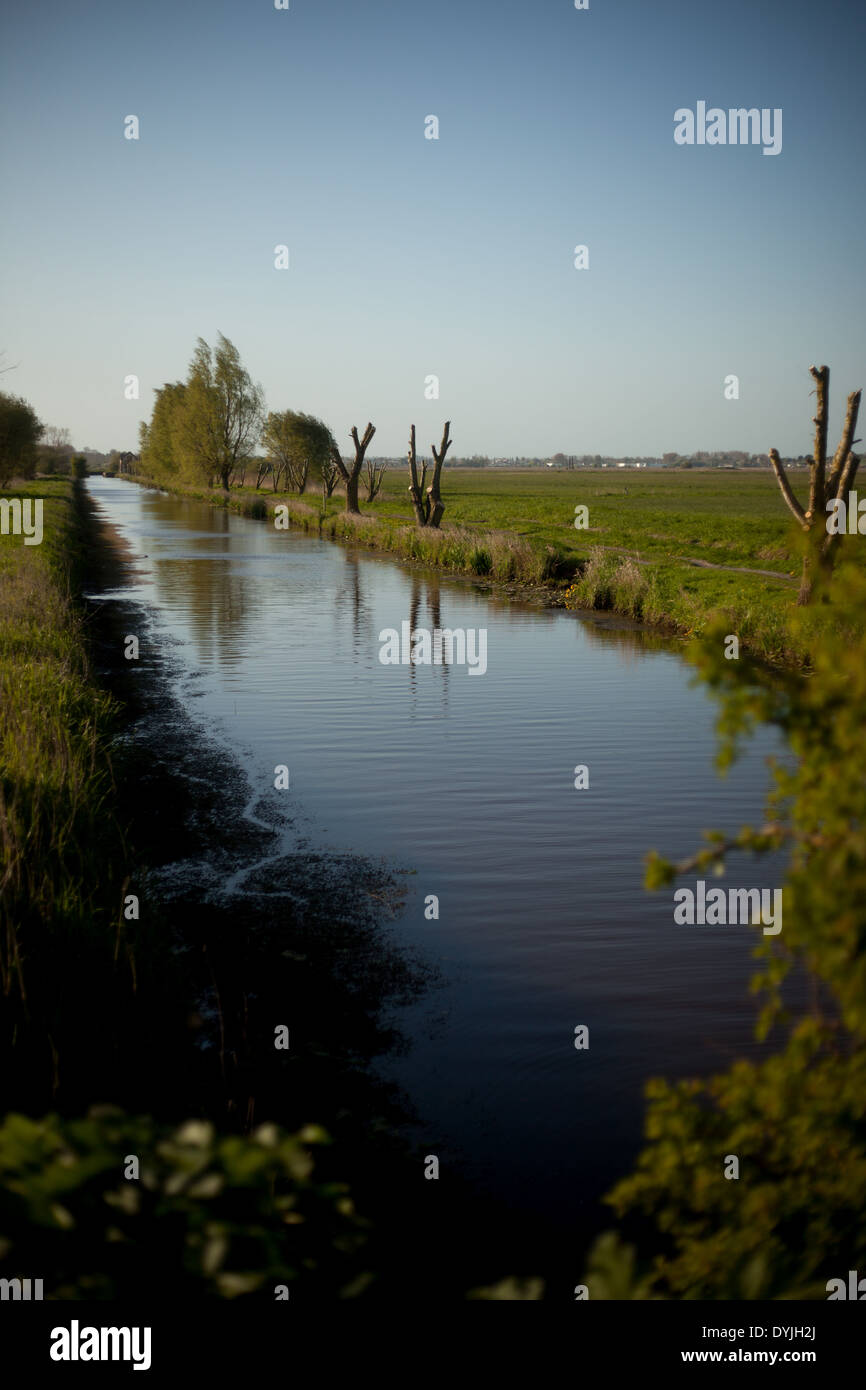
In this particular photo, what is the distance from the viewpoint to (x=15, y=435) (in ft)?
164

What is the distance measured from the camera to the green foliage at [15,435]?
49219 mm

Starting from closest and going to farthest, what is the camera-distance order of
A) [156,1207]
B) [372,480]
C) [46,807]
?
[156,1207]
[46,807]
[372,480]

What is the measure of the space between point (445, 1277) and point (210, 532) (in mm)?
44833

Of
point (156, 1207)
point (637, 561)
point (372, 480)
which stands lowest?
point (156, 1207)

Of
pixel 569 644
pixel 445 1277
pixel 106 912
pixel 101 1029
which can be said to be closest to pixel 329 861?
pixel 106 912

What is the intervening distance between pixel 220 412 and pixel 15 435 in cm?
2988

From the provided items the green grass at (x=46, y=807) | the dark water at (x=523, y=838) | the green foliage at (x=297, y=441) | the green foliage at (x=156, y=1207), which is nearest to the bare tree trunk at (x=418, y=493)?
the dark water at (x=523, y=838)

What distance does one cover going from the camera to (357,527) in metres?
41.5

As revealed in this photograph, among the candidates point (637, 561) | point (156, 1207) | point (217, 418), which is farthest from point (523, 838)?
point (217, 418)

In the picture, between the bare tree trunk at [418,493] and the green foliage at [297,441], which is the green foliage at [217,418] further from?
the bare tree trunk at [418,493]

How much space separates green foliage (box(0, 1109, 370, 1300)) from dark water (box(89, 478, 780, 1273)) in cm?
215

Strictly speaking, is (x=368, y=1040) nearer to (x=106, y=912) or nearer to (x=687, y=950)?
(x=106, y=912)

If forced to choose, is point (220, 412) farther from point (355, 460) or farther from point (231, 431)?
point (355, 460)

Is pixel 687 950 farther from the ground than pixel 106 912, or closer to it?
closer to it
